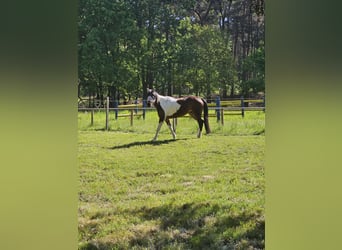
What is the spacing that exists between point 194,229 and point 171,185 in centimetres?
34

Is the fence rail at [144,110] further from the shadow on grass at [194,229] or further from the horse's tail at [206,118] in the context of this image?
the shadow on grass at [194,229]

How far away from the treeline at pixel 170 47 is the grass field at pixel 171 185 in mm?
228

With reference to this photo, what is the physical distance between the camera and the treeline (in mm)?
2596

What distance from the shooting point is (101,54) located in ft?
8.74

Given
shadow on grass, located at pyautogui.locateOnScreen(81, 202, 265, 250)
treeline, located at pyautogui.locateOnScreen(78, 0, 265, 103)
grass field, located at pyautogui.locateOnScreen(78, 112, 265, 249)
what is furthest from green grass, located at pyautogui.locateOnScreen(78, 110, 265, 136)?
shadow on grass, located at pyautogui.locateOnScreen(81, 202, 265, 250)

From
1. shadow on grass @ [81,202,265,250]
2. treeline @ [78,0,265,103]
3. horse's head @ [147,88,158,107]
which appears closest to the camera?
shadow on grass @ [81,202,265,250]

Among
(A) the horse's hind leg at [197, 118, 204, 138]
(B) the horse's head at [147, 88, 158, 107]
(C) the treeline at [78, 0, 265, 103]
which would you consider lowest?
(A) the horse's hind leg at [197, 118, 204, 138]

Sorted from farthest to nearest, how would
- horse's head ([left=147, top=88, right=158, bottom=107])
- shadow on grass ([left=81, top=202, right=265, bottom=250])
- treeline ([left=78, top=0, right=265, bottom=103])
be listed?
horse's head ([left=147, top=88, right=158, bottom=107]), treeline ([left=78, top=0, right=265, bottom=103]), shadow on grass ([left=81, top=202, right=265, bottom=250])

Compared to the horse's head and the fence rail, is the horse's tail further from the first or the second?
the horse's head

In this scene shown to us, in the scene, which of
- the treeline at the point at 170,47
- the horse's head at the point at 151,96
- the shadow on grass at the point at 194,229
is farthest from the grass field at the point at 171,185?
the treeline at the point at 170,47

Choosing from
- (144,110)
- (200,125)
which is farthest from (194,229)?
(144,110)
